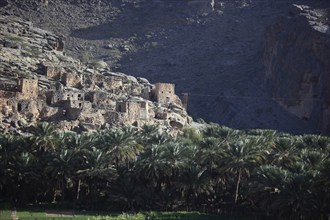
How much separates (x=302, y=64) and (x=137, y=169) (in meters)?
59.3

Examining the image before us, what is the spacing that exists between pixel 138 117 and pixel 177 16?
9300cm

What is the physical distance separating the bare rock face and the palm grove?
42.6 metres

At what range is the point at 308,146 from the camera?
58656mm

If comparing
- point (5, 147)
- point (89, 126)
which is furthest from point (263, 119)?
point (5, 147)

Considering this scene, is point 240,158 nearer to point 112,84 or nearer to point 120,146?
point 120,146

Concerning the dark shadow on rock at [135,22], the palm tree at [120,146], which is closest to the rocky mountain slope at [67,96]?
the palm tree at [120,146]

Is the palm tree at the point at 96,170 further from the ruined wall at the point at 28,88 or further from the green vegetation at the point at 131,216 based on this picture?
the ruined wall at the point at 28,88

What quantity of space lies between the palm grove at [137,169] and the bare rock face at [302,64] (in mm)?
42590

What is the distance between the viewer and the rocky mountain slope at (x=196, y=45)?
10788 centimetres

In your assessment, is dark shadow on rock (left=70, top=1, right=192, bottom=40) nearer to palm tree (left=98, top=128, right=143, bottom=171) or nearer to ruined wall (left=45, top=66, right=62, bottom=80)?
ruined wall (left=45, top=66, right=62, bottom=80)

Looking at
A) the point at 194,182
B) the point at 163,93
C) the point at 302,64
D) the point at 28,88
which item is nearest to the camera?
the point at 194,182

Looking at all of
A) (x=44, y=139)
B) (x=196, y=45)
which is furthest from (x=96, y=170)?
(x=196, y=45)

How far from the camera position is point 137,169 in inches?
2098

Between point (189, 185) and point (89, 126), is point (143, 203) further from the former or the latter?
point (89, 126)
